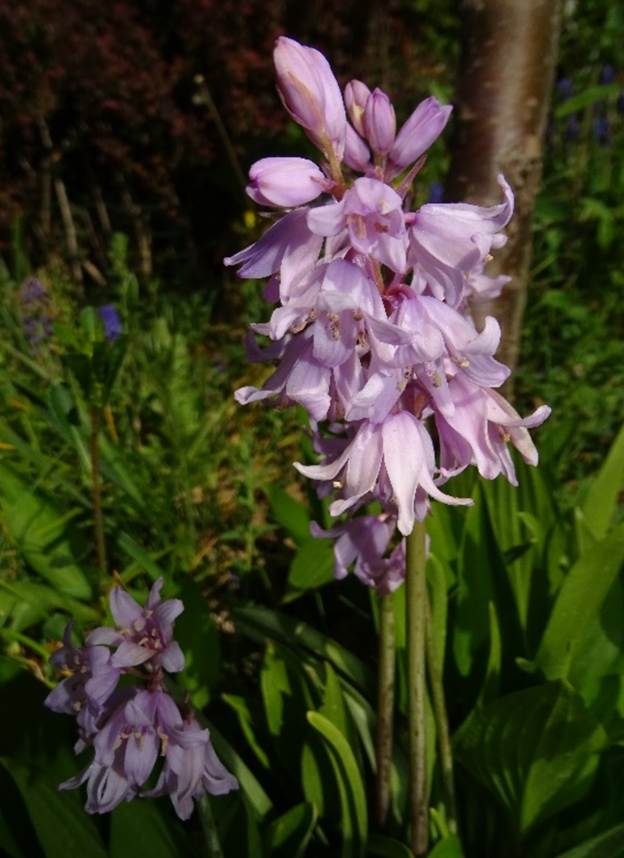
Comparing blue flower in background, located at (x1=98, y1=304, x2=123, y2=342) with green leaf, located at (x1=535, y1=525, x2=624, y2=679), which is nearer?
green leaf, located at (x1=535, y1=525, x2=624, y2=679)

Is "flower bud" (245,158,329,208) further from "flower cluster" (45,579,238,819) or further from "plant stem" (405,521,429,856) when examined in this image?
"flower cluster" (45,579,238,819)

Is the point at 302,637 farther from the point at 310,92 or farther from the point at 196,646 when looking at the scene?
the point at 310,92

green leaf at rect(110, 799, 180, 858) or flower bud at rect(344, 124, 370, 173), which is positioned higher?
flower bud at rect(344, 124, 370, 173)

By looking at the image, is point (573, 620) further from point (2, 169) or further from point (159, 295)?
point (2, 169)

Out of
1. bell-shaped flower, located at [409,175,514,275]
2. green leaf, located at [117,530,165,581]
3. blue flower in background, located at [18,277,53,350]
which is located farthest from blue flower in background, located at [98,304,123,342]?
bell-shaped flower, located at [409,175,514,275]

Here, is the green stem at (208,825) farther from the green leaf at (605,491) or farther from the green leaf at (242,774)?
the green leaf at (605,491)

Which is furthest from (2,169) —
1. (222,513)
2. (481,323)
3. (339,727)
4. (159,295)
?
(339,727)

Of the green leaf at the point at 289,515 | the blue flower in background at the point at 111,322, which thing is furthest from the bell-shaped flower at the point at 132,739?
the blue flower in background at the point at 111,322
